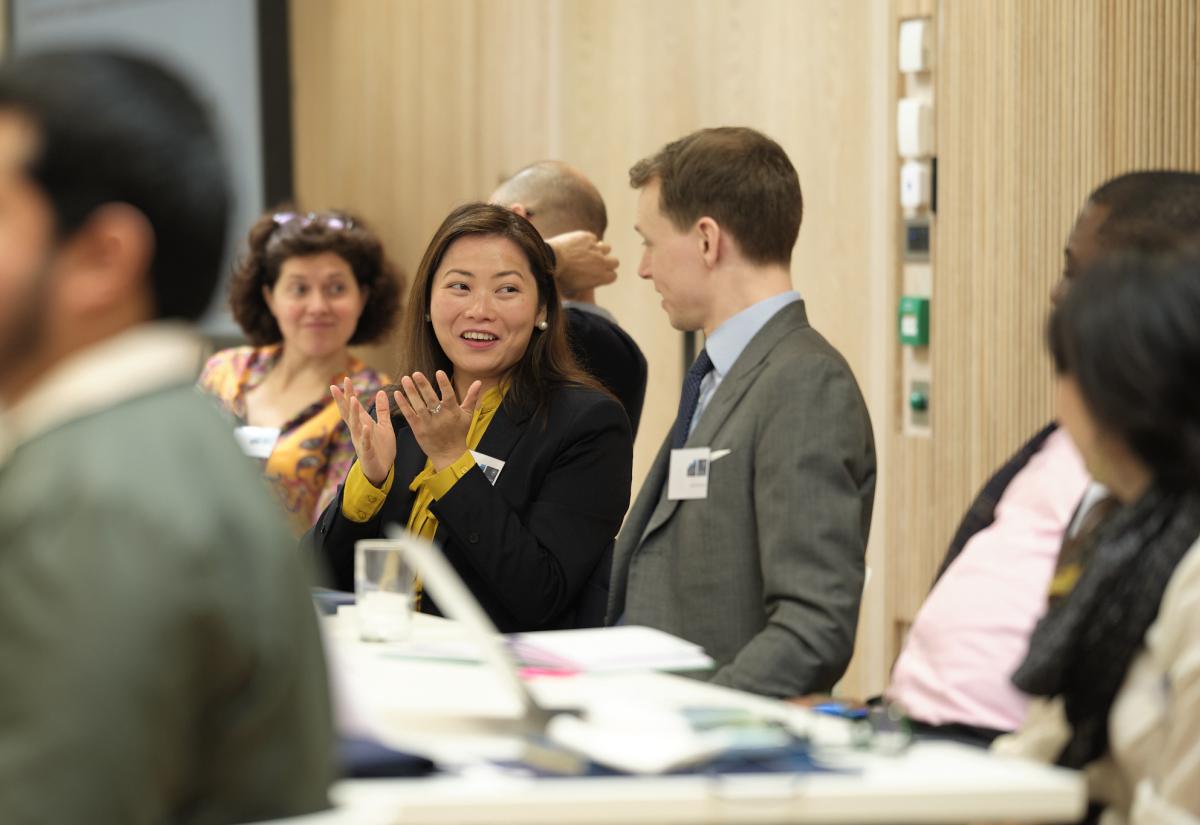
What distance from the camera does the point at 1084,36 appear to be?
3.71 m

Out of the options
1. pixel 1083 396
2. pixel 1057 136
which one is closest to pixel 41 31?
pixel 1057 136

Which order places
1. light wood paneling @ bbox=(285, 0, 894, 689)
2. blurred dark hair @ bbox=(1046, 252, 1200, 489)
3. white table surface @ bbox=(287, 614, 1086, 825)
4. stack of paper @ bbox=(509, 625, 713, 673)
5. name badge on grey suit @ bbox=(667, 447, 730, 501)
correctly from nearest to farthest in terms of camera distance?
white table surface @ bbox=(287, 614, 1086, 825) < blurred dark hair @ bbox=(1046, 252, 1200, 489) < stack of paper @ bbox=(509, 625, 713, 673) < name badge on grey suit @ bbox=(667, 447, 730, 501) < light wood paneling @ bbox=(285, 0, 894, 689)

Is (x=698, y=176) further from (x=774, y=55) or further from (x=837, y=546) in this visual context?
(x=774, y=55)

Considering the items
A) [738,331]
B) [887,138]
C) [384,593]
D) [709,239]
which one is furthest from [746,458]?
[887,138]

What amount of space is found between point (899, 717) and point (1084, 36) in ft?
8.13

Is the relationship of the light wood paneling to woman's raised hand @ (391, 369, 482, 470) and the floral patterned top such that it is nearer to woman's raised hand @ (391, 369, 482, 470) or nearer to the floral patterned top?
the floral patterned top

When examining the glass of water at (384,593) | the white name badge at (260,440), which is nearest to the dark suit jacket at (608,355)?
the white name badge at (260,440)

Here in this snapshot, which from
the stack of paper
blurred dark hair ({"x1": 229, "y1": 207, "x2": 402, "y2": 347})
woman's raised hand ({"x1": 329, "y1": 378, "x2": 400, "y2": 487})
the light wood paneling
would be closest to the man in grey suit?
the stack of paper

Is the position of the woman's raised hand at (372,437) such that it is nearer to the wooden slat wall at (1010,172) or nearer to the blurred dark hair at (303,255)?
the wooden slat wall at (1010,172)

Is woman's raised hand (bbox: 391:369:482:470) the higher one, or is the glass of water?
woman's raised hand (bbox: 391:369:482:470)

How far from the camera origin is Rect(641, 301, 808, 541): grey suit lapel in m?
2.54

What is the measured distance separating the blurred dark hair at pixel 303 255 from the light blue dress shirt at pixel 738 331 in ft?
7.30

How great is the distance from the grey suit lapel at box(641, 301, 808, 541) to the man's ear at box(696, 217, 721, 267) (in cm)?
15

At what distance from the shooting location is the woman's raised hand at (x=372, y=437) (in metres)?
2.98
